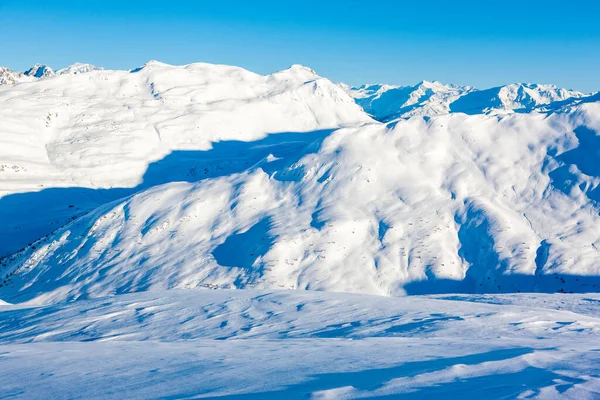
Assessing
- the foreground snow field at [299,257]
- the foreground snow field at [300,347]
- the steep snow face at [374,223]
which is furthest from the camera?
A: the steep snow face at [374,223]

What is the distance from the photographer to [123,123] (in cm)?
7462

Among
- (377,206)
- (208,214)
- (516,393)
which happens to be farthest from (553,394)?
(208,214)

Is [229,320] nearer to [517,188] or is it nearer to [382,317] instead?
[382,317]

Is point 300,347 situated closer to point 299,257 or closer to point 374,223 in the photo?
point 299,257

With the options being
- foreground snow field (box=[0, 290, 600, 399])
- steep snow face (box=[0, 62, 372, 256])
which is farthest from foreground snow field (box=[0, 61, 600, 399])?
steep snow face (box=[0, 62, 372, 256])

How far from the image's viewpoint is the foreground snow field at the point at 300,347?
244 inches

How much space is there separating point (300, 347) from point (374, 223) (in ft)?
72.5

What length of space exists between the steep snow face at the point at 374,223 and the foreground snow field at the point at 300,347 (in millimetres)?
10726

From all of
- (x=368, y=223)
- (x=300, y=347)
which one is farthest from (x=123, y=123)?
(x=300, y=347)

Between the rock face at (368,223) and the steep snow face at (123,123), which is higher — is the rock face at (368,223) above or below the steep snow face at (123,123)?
below

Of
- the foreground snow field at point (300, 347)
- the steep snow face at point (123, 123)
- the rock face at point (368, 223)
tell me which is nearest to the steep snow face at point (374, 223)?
the rock face at point (368, 223)

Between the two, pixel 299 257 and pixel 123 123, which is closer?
pixel 299 257

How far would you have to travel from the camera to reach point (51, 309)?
1546 cm

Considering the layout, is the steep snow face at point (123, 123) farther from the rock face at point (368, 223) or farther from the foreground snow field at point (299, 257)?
the rock face at point (368, 223)
